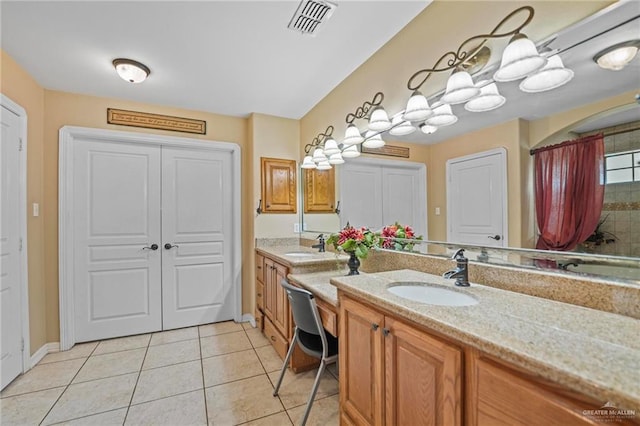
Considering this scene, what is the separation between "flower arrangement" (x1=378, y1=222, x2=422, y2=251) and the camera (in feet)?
6.33

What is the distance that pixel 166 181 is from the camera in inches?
126

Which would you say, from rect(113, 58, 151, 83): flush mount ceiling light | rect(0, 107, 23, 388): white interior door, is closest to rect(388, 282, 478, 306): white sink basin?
rect(113, 58, 151, 83): flush mount ceiling light

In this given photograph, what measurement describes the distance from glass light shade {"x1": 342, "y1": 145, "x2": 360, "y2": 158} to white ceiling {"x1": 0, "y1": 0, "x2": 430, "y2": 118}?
2.04 feet

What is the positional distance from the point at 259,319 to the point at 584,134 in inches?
118

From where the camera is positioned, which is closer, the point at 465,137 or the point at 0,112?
the point at 465,137

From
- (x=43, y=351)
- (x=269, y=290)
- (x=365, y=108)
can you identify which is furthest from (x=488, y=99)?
(x=43, y=351)

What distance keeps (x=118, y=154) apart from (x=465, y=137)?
10.6 ft

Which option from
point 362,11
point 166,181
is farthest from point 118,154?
point 362,11

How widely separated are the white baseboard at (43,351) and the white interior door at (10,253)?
18 cm

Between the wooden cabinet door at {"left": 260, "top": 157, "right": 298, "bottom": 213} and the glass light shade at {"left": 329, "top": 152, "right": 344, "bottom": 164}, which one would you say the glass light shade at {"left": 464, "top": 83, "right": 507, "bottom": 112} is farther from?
the wooden cabinet door at {"left": 260, "top": 157, "right": 298, "bottom": 213}

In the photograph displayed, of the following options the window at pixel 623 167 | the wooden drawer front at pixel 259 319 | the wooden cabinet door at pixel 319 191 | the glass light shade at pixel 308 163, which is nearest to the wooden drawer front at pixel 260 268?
the wooden drawer front at pixel 259 319

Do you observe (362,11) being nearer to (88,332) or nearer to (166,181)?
(166,181)

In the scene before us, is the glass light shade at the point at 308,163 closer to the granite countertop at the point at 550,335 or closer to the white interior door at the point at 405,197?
the white interior door at the point at 405,197

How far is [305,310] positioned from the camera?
1.69 meters
